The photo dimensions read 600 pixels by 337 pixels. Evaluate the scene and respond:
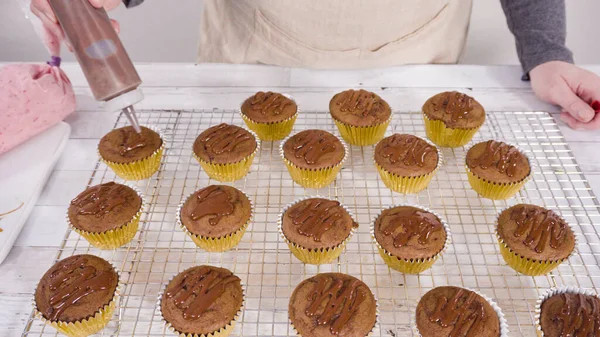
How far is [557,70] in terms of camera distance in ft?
9.48

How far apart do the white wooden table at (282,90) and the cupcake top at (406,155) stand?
1.44ft

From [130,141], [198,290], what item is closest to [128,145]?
[130,141]

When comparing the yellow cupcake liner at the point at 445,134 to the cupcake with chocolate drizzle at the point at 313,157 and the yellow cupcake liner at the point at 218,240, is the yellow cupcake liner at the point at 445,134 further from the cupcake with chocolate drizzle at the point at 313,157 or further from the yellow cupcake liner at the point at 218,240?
the yellow cupcake liner at the point at 218,240

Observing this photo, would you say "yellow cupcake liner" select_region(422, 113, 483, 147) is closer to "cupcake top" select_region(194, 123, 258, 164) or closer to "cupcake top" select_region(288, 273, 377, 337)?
"cupcake top" select_region(194, 123, 258, 164)

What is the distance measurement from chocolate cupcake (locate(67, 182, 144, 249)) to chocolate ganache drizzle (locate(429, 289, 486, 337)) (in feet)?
4.58

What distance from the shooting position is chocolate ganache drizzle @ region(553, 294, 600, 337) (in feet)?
6.02

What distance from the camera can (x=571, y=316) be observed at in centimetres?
188

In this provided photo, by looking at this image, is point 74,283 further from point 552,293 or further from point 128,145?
point 552,293

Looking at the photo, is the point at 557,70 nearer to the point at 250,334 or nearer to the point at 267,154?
the point at 267,154

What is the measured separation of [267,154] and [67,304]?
51.7 inches

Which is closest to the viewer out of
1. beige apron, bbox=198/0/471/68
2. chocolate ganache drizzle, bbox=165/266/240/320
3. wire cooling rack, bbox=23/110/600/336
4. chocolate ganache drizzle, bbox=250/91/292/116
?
chocolate ganache drizzle, bbox=165/266/240/320

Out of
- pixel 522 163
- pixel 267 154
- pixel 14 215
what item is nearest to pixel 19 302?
pixel 14 215

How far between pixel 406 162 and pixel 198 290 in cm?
121

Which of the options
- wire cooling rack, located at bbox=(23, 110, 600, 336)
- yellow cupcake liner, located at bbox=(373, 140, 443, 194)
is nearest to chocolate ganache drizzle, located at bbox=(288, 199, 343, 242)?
wire cooling rack, located at bbox=(23, 110, 600, 336)
